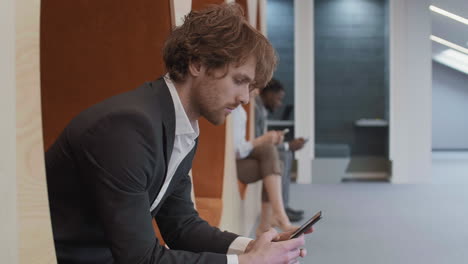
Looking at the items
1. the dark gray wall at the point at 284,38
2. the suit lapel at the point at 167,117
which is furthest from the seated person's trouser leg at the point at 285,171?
the dark gray wall at the point at 284,38

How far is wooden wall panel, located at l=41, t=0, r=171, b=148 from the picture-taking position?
2.06 meters

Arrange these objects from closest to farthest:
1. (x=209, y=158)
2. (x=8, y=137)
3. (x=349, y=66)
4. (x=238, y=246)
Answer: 1. (x=8, y=137)
2. (x=238, y=246)
3. (x=209, y=158)
4. (x=349, y=66)

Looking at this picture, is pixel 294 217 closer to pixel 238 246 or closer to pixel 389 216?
pixel 389 216

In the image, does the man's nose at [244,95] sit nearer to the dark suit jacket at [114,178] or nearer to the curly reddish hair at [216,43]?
the curly reddish hair at [216,43]

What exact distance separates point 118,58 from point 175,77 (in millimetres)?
939

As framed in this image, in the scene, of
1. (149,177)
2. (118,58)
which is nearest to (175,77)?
(149,177)

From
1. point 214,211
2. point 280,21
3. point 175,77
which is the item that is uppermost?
point 280,21

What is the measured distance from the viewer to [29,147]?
1.03m

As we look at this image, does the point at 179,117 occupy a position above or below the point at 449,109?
below

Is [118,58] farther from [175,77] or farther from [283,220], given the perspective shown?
[283,220]

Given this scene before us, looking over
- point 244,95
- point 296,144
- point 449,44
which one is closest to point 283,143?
point 296,144

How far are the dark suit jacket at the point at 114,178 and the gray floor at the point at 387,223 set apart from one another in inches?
83.6

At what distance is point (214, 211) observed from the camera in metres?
2.46

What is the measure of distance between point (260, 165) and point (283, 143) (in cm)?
66
